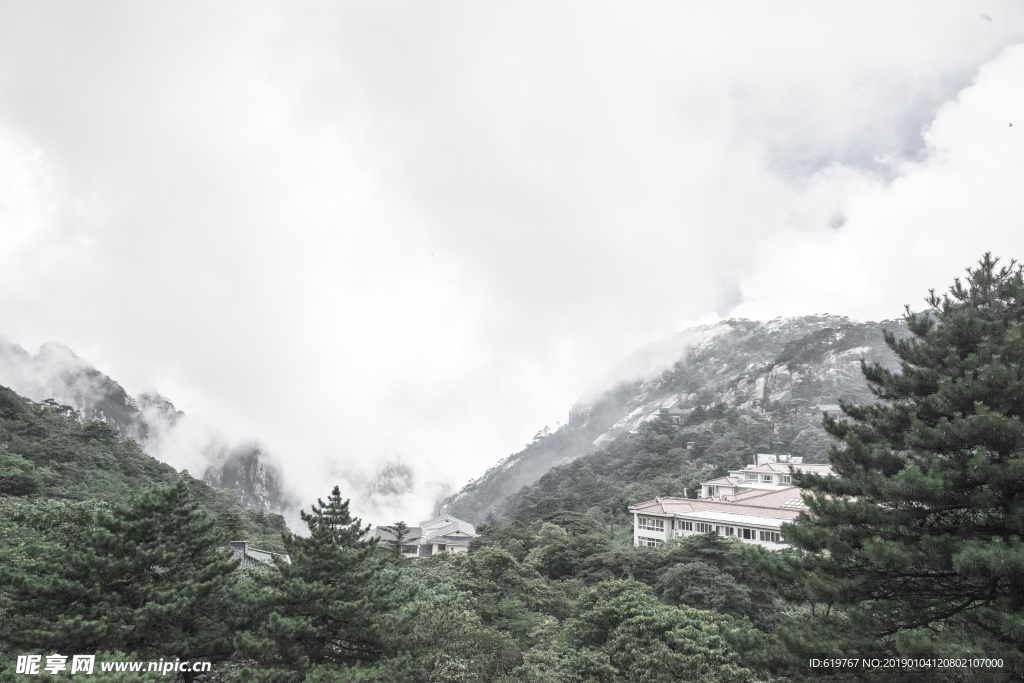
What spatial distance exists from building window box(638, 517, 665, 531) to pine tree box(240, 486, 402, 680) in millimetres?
24565

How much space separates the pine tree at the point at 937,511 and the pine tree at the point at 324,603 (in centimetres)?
754

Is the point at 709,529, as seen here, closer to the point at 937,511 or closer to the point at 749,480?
the point at 749,480

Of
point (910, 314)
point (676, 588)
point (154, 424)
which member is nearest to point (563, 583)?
point (676, 588)

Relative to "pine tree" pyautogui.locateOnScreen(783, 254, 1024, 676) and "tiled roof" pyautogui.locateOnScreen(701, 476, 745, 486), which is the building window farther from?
"pine tree" pyautogui.locateOnScreen(783, 254, 1024, 676)

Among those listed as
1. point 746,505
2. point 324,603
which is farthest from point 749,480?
point 324,603

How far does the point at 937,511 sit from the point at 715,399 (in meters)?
83.0

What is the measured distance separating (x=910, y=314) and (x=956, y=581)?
15.3ft

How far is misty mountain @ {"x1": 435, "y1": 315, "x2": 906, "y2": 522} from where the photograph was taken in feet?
194

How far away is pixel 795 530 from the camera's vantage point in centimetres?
746

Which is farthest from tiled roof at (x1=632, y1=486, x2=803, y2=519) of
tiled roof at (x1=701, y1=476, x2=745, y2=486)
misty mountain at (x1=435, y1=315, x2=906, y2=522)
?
misty mountain at (x1=435, y1=315, x2=906, y2=522)

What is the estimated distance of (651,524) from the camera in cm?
3128

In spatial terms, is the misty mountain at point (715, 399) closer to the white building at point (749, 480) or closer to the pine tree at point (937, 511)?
the white building at point (749, 480)

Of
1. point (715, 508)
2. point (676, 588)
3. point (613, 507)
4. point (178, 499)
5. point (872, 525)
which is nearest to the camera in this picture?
point (872, 525)

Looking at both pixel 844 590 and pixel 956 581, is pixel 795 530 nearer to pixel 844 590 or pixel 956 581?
pixel 844 590
